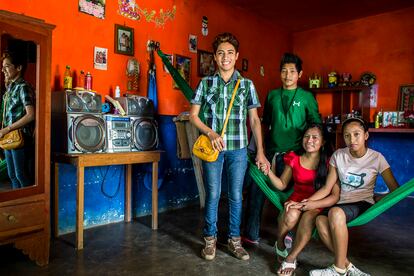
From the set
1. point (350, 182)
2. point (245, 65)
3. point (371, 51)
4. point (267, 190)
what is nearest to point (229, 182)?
point (267, 190)

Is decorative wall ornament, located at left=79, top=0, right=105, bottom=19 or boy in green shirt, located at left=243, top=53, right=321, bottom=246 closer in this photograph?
boy in green shirt, located at left=243, top=53, right=321, bottom=246

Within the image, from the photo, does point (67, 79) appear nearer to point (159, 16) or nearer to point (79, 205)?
point (79, 205)

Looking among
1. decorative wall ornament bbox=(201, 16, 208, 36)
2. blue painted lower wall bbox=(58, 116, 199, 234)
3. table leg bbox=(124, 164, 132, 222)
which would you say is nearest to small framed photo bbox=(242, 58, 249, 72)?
decorative wall ornament bbox=(201, 16, 208, 36)

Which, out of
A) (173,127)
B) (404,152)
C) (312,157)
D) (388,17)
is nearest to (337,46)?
(388,17)

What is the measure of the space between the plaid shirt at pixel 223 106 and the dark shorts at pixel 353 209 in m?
0.65

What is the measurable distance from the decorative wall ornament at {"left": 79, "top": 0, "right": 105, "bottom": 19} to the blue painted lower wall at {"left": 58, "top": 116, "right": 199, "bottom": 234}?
109 cm

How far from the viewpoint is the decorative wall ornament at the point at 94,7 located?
2.75m

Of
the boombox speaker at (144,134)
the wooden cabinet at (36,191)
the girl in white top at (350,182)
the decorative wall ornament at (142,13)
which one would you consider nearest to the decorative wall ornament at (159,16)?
the decorative wall ornament at (142,13)

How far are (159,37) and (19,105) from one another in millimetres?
1714

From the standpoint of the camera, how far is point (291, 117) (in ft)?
7.39

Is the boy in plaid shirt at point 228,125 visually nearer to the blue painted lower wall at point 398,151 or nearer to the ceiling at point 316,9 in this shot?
the ceiling at point 316,9

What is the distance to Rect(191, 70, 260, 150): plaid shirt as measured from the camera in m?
2.13

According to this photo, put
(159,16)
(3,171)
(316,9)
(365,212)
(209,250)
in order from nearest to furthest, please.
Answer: (365,212) < (3,171) < (209,250) < (159,16) < (316,9)

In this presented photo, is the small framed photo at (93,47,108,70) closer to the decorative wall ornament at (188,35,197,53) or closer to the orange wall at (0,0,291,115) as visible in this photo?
the orange wall at (0,0,291,115)
